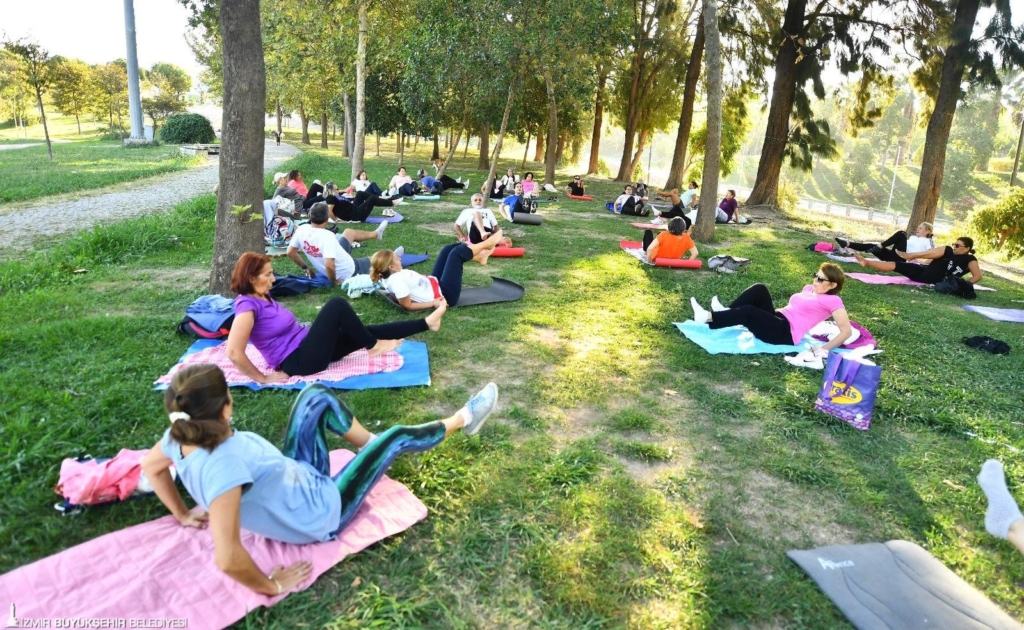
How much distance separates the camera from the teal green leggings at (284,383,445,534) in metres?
3.01

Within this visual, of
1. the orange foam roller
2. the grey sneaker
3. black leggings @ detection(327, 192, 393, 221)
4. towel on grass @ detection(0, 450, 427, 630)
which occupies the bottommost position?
towel on grass @ detection(0, 450, 427, 630)

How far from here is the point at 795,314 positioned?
20.4 ft

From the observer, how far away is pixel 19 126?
5400 cm

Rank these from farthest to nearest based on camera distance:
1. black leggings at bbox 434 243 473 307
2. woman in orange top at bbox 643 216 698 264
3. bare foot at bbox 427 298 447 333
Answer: woman in orange top at bbox 643 216 698 264, black leggings at bbox 434 243 473 307, bare foot at bbox 427 298 447 333

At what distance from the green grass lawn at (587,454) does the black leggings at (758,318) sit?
0.40 meters

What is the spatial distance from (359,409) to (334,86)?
24.2m

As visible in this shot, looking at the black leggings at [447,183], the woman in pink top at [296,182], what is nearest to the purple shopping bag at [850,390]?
the woman in pink top at [296,182]

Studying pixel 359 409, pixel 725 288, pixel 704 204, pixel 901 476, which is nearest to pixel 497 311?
pixel 359 409

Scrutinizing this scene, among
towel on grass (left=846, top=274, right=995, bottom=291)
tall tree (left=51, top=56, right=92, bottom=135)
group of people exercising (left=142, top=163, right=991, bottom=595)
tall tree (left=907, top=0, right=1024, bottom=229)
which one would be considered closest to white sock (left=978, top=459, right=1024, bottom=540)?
group of people exercising (left=142, top=163, right=991, bottom=595)

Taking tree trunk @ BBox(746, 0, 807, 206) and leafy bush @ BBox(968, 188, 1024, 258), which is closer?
leafy bush @ BBox(968, 188, 1024, 258)

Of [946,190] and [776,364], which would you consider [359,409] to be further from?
[946,190]

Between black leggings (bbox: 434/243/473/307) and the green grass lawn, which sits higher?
black leggings (bbox: 434/243/473/307)

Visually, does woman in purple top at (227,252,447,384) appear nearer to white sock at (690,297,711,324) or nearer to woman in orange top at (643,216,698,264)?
white sock at (690,297,711,324)

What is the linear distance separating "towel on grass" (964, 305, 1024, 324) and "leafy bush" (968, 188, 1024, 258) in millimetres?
10493
